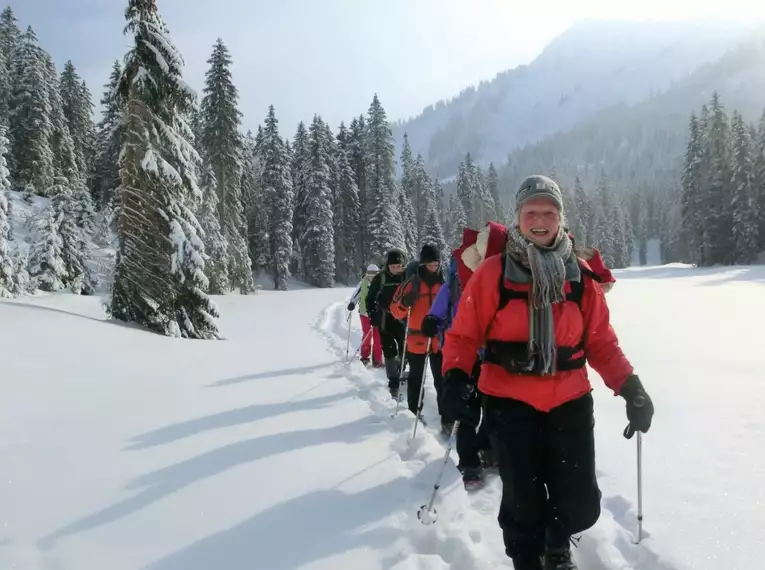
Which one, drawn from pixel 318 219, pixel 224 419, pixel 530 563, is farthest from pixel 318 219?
pixel 530 563

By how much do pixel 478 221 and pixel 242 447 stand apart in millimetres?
71020

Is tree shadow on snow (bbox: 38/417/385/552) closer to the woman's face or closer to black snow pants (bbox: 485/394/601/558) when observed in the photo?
black snow pants (bbox: 485/394/601/558)

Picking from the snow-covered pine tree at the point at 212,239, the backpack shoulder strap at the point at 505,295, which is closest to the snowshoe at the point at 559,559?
the backpack shoulder strap at the point at 505,295

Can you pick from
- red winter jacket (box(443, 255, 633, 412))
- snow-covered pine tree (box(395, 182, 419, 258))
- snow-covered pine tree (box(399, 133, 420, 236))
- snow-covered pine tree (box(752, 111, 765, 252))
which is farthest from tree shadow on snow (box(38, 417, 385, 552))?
snow-covered pine tree (box(399, 133, 420, 236))

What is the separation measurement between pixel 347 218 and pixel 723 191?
3925cm

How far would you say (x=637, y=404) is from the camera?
304 centimetres

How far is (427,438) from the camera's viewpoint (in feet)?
20.2

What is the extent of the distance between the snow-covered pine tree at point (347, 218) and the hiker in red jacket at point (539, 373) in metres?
55.0

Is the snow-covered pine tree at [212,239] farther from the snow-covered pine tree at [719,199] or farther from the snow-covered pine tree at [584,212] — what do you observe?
the snow-covered pine tree at [584,212]

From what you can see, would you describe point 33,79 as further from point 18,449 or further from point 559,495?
point 559,495

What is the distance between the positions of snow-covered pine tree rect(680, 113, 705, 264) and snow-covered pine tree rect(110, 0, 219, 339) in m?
Result: 55.0

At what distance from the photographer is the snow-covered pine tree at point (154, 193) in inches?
555

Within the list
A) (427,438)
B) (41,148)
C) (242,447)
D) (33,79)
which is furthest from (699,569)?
(33,79)

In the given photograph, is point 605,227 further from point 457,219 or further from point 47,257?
point 47,257
